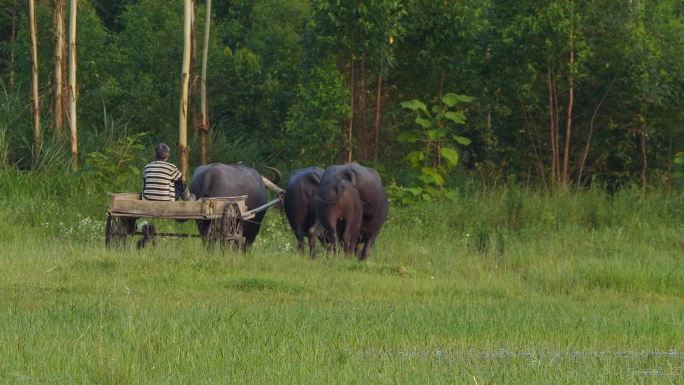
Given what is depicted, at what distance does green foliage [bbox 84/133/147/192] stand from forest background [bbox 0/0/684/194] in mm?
36

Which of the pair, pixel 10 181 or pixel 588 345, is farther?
pixel 10 181

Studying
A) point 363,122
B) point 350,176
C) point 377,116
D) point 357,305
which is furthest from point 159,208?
point 363,122

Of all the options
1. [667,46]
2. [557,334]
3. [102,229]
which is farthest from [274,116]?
[557,334]

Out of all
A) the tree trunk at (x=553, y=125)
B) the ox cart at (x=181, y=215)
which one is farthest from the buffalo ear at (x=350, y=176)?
the tree trunk at (x=553, y=125)

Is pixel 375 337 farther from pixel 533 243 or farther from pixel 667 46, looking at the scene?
pixel 667 46

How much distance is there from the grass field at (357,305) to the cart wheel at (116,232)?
27 cm

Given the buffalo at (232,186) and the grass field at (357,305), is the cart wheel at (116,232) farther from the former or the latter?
the buffalo at (232,186)

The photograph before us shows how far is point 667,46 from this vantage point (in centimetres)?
2527

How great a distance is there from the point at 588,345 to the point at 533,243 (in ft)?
29.1

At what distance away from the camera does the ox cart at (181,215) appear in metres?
15.3

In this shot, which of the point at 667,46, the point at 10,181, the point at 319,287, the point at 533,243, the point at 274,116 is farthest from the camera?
the point at 274,116

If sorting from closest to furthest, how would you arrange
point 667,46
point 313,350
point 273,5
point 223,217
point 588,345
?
point 313,350 < point 588,345 < point 223,217 < point 667,46 < point 273,5

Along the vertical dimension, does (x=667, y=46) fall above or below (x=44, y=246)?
above

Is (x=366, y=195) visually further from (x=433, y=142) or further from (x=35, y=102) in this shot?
(x=35, y=102)
